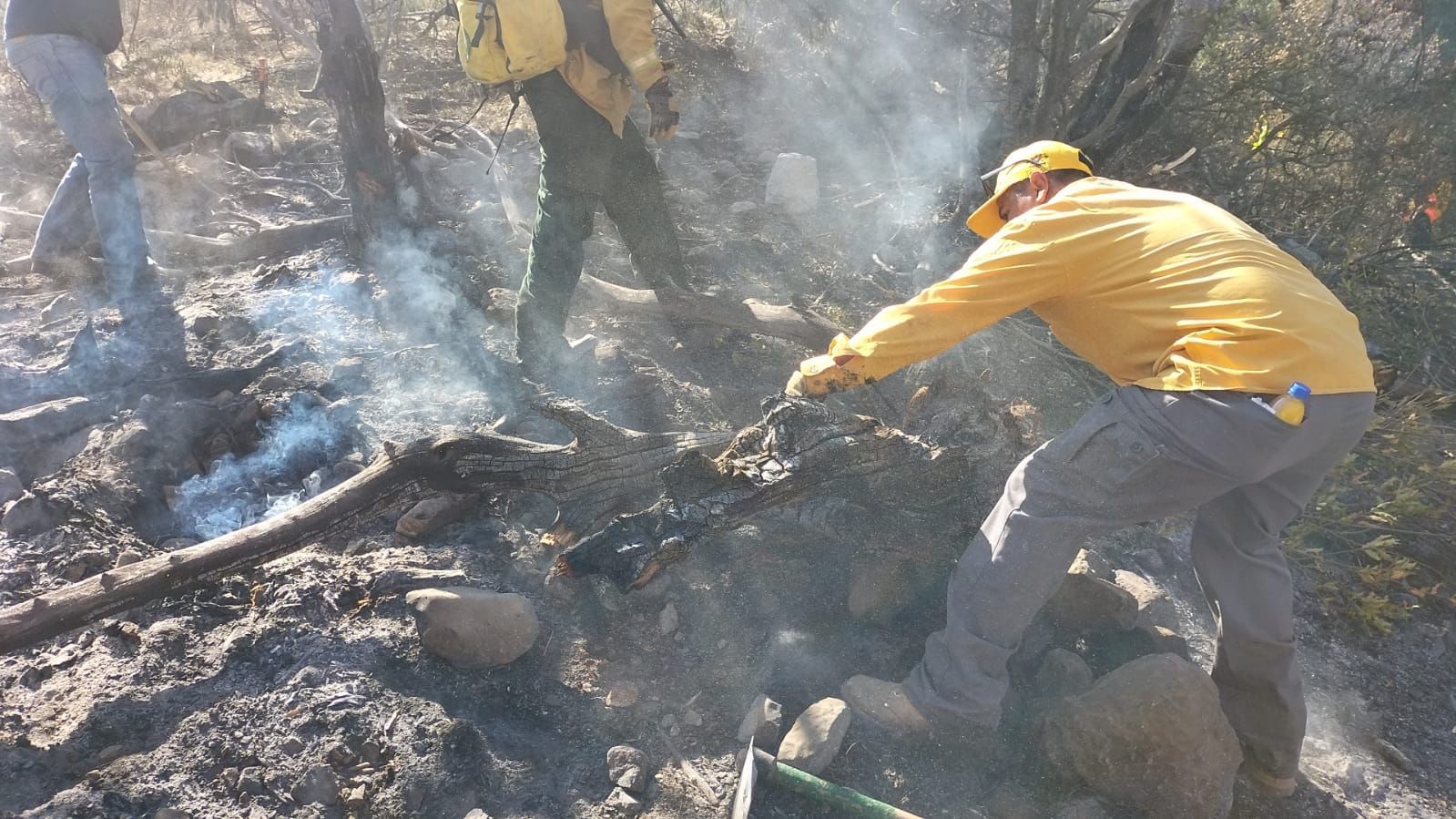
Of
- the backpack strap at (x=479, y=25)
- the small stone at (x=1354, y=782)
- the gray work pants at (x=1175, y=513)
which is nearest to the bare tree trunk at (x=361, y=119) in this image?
the backpack strap at (x=479, y=25)

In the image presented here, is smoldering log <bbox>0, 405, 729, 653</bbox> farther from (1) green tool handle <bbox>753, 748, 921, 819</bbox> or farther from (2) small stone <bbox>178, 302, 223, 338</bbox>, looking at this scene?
(2) small stone <bbox>178, 302, 223, 338</bbox>

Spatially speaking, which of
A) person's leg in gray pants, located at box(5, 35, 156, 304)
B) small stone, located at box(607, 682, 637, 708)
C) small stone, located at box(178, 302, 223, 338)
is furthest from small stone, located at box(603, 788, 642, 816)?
person's leg in gray pants, located at box(5, 35, 156, 304)

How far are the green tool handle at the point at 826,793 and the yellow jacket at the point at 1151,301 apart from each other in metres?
1.14

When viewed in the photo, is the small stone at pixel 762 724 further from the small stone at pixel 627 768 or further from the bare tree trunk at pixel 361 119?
the bare tree trunk at pixel 361 119

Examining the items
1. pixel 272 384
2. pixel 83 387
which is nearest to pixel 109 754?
pixel 272 384

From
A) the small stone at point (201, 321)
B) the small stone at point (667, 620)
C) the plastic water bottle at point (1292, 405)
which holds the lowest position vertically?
the small stone at point (667, 620)

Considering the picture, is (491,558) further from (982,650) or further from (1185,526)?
(1185,526)

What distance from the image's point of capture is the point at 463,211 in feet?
17.9

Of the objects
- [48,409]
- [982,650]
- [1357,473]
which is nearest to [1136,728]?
[982,650]

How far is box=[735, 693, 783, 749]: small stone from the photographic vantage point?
2.39 metres

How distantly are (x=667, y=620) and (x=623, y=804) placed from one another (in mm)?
698

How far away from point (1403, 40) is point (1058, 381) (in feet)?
11.4

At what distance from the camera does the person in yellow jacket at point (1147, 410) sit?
2039 millimetres

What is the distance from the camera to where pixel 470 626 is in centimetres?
251
